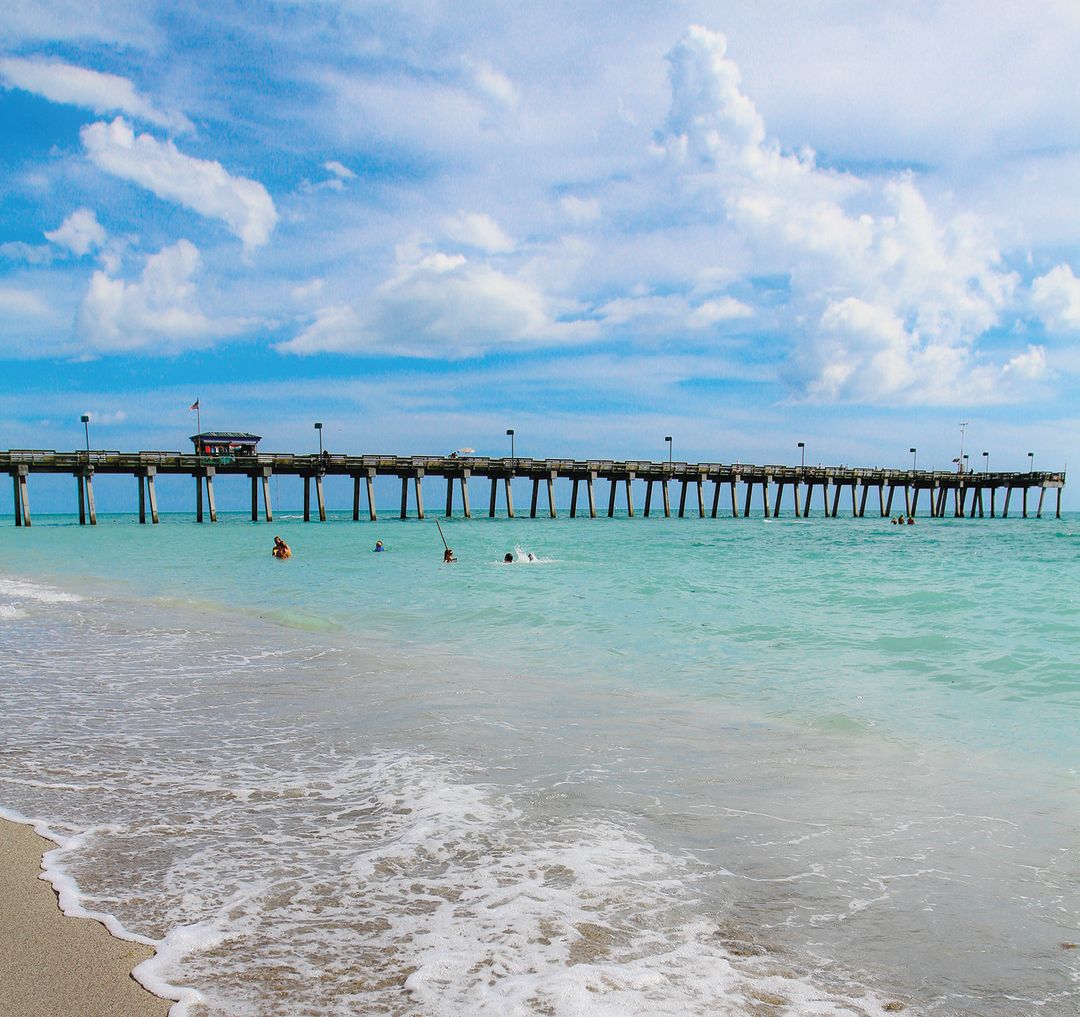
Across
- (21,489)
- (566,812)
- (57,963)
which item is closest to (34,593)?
(566,812)

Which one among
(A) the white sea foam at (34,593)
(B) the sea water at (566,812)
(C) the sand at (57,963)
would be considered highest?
(C) the sand at (57,963)

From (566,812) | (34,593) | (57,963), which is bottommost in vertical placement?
(34,593)

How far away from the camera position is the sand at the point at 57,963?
2.63 meters

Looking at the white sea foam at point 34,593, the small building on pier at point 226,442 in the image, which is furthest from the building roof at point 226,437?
the white sea foam at point 34,593

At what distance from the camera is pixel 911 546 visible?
37812mm

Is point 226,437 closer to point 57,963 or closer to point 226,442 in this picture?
point 226,442

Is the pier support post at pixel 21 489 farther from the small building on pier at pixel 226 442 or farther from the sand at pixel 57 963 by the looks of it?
the sand at pixel 57 963

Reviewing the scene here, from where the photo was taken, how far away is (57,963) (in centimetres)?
288

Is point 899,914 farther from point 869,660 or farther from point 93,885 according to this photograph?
point 869,660

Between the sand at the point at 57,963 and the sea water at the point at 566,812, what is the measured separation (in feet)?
0.35

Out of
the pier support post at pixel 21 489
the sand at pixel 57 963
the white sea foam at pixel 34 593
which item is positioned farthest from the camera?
the pier support post at pixel 21 489

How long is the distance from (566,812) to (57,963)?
8.95ft

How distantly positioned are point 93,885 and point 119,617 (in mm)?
12118

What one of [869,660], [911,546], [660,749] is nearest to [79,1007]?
[660,749]
